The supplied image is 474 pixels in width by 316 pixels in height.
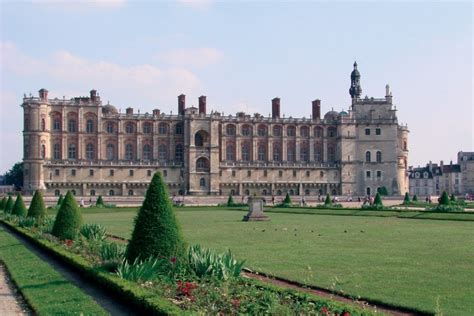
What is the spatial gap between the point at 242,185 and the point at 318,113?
48.4 ft

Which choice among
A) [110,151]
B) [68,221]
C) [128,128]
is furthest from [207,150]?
[68,221]

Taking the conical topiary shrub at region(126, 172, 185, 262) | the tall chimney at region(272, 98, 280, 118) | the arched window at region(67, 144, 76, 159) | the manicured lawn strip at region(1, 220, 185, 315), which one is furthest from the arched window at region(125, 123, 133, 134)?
the conical topiary shrub at region(126, 172, 185, 262)

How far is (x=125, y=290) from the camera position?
9875mm

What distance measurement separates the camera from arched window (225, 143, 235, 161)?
79.1 metres

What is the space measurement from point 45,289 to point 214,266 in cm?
327

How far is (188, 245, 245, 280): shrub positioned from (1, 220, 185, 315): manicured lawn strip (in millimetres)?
1215

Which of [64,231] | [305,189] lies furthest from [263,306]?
[305,189]

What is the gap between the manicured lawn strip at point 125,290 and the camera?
8.60m

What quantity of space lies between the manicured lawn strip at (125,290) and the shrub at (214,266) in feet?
3.99

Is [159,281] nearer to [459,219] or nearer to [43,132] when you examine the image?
[459,219]

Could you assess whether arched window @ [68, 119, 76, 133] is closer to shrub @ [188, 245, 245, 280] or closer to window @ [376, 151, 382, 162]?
window @ [376, 151, 382, 162]

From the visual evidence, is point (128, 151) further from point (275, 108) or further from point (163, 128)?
point (275, 108)

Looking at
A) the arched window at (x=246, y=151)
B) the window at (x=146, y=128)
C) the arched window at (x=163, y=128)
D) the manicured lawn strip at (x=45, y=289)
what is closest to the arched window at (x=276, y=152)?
the arched window at (x=246, y=151)

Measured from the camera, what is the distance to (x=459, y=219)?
104 ft
